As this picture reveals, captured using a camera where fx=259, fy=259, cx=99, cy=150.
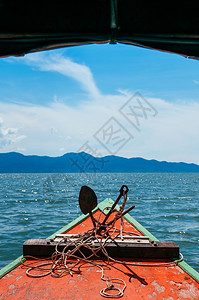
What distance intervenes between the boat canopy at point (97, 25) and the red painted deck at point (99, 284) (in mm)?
2741

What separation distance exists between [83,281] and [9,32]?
3.03 meters

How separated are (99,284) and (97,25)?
9.91 feet

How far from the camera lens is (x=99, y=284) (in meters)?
3.21

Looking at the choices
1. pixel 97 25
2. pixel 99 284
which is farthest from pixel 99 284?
pixel 97 25

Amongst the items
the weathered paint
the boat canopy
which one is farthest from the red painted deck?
the boat canopy

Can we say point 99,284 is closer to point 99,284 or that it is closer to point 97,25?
point 99,284

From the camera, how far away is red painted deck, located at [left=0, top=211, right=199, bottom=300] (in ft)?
9.76

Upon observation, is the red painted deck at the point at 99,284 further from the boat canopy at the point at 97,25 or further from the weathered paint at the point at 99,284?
the boat canopy at the point at 97,25

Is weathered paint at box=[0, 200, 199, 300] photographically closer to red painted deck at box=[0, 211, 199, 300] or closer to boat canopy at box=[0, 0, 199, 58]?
red painted deck at box=[0, 211, 199, 300]

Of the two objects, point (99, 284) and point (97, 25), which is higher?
point (97, 25)

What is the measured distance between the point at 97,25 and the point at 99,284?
3.02 meters

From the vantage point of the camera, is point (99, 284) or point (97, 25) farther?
point (99, 284)

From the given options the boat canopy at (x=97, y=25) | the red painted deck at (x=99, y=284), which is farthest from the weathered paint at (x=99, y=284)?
the boat canopy at (x=97, y=25)

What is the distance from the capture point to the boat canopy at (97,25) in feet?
8.39
